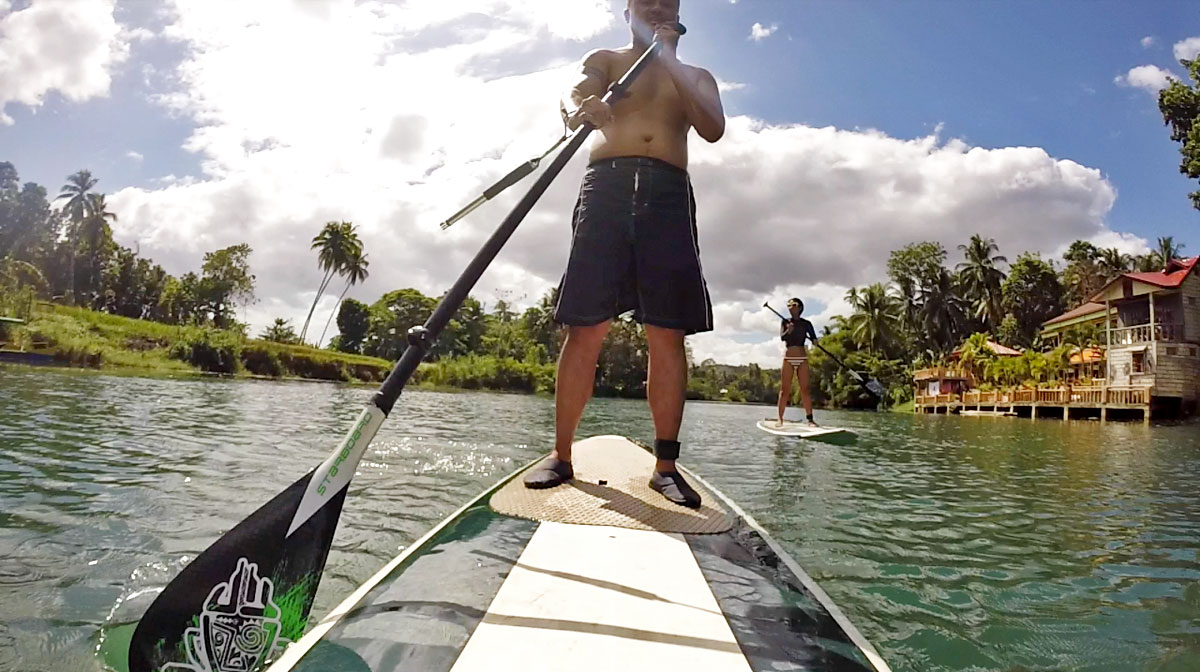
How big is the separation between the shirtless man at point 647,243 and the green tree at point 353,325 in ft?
261

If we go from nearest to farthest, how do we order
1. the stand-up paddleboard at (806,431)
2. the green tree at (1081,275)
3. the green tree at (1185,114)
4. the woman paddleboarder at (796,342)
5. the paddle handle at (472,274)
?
1. the paddle handle at (472,274)
2. the stand-up paddleboard at (806,431)
3. the woman paddleboarder at (796,342)
4. the green tree at (1185,114)
5. the green tree at (1081,275)

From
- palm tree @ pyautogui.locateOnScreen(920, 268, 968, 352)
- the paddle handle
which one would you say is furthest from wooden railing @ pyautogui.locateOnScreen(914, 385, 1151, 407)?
the paddle handle

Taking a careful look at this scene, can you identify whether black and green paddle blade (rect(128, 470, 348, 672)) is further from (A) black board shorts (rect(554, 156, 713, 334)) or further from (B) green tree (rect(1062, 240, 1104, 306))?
(B) green tree (rect(1062, 240, 1104, 306))

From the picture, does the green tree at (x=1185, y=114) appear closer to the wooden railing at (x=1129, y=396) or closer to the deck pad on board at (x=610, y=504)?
the wooden railing at (x=1129, y=396)

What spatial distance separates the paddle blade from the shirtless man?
1233 mm

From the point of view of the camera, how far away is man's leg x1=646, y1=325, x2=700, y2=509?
113 inches

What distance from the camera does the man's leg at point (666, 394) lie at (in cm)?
287

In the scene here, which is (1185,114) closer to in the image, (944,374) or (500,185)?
(944,374)

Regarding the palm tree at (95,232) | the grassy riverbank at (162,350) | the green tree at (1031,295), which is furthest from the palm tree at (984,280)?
the palm tree at (95,232)

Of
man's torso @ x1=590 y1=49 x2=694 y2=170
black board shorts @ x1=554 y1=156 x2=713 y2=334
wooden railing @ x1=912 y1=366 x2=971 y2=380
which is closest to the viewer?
black board shorts @ x1=554 y1=156 x2=713 y2=334

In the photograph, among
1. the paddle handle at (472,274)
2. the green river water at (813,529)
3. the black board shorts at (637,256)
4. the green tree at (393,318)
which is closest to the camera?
the paddle handle at (472,274)

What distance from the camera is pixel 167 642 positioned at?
136 centimetres

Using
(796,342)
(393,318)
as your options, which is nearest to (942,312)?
(796,342)

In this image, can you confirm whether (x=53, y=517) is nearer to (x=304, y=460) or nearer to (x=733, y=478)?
(x=304, y=460)
